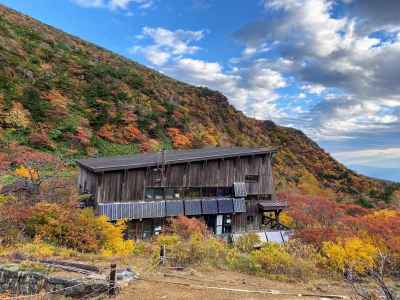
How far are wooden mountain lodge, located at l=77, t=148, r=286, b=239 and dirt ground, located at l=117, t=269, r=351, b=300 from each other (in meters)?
11.2

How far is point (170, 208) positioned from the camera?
26938mm

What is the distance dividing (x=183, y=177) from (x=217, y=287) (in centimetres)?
1528

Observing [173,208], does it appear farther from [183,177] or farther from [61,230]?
[61,230]

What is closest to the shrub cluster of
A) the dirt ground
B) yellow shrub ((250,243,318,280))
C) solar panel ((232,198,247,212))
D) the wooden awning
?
the dirt ground

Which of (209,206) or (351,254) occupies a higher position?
(209,206)

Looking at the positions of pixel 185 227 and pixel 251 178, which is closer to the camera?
pixel 185 227

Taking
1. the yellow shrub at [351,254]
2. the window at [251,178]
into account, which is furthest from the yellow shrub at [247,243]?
the window at [251,178]

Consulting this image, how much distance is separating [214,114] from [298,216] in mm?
46440

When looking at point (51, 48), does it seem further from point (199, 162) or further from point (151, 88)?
point (199, 162)

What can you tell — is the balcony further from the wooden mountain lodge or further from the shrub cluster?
the shrub cluster

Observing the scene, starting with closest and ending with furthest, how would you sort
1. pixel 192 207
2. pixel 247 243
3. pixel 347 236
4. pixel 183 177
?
pixel 247 243, pixel 347 236, pixel 192 207, pixel 183 177

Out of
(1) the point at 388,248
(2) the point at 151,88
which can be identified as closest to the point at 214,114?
(2) the point at 151,88

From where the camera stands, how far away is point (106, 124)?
5122 centimetres

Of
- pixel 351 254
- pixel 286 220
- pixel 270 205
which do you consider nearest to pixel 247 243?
pixel 351 254
